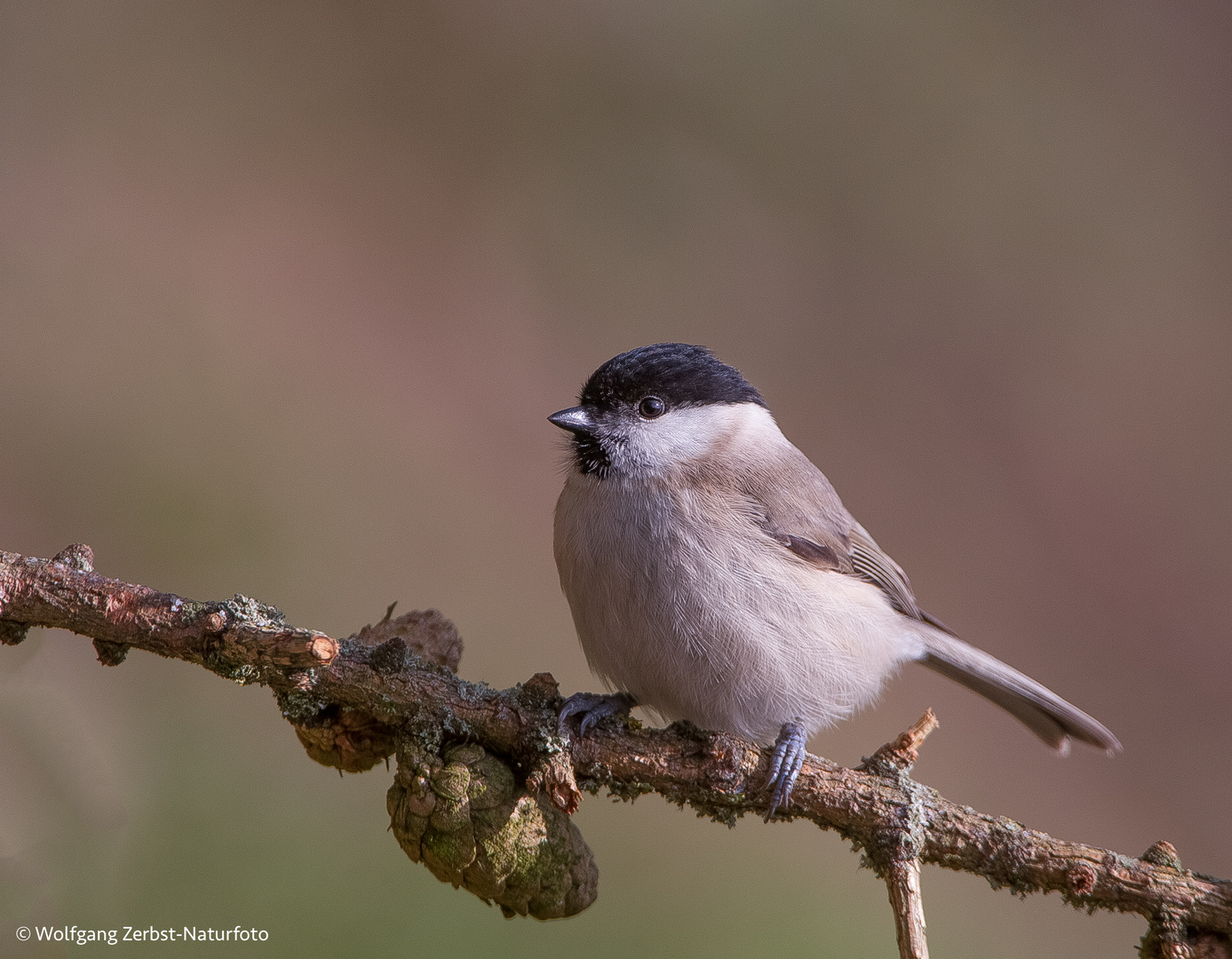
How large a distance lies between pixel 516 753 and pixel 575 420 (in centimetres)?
86

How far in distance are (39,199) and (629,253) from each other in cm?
223

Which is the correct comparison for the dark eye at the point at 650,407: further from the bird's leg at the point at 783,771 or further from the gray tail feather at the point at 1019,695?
the gray tail feather at the point at 1019,695

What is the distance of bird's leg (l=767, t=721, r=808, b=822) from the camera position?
4.87ft

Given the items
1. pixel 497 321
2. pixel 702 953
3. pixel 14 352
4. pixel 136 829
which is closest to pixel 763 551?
pixel 702 953

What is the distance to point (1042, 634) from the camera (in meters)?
3.60

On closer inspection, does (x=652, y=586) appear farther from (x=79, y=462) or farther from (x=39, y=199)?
(x=39, y=199)

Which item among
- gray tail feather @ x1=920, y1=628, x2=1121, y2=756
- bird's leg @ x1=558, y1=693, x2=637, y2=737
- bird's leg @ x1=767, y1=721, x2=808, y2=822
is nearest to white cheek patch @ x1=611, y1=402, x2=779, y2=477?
bird's leg @ x1=558, y1=693, x2=637, y2=737

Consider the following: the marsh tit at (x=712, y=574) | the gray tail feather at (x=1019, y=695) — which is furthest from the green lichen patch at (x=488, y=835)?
the gray tail feather at (x=1019, y=695)

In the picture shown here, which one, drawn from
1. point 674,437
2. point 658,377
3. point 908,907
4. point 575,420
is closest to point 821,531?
point 674,437

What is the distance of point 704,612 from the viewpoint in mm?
1802

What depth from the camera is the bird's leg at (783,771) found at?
1.48 m

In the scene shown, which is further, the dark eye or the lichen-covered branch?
the dark eye

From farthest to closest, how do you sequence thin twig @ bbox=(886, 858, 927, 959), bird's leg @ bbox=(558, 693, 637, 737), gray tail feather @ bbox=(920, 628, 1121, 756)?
gray tail feather @ bbox=(920, 628, 1121, 756) → bird's leg @ bbox=(558, 693, 637, 737) → thin twig @ bbox=(886, 858, 927, 959)

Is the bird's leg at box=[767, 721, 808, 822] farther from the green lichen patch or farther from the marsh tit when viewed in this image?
the green lichen patch
